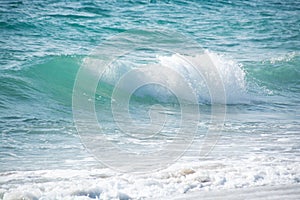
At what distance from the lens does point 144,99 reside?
9266 mm

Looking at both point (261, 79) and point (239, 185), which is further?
point (261, 79)

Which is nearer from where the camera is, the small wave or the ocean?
the ocean

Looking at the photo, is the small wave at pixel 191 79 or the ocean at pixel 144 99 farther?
the small wave at pixel 191 79

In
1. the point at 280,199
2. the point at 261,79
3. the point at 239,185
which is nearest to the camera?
the point at 280,199

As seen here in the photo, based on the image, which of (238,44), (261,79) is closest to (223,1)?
(238,44)

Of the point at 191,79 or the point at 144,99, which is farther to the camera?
the point at 191,79

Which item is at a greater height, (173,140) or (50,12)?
(50,12)

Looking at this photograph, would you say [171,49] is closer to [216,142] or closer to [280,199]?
[216,142]

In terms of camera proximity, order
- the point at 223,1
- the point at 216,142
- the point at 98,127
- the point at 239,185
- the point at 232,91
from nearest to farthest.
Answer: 1. the point at 239,185
2. the point at 216,142
3. the point at 98,127
4. the point at 232,91
5. the point at 223,1

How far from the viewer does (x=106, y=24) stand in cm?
1456

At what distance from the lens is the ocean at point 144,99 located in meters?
4.77

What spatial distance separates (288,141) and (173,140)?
4.56ft

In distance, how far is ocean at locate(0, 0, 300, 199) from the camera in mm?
4770

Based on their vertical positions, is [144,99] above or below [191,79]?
below
